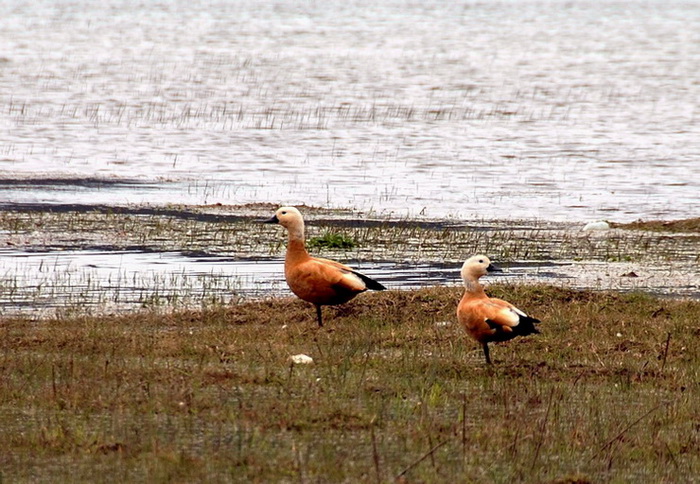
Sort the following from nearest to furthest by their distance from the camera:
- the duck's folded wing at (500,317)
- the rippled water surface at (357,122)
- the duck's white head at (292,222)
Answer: the duck's folded wing at (500,317) < the duck's white head at (292,222) < the rippled water surface at (357,122)

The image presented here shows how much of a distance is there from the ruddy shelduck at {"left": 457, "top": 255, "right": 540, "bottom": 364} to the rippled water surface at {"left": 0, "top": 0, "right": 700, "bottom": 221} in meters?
10.7

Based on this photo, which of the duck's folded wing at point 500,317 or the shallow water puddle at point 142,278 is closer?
the duck's folded wing at point 500,317

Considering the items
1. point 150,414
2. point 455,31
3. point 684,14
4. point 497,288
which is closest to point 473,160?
point 497,288

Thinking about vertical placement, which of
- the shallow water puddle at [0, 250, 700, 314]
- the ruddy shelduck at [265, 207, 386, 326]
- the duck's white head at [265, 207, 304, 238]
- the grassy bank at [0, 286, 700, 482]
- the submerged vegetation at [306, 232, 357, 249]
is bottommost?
the grassy bank at [0, 286, 700, 482]

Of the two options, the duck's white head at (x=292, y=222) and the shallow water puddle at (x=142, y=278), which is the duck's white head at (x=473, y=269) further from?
the shallow water puddle at (x=142, y=278)

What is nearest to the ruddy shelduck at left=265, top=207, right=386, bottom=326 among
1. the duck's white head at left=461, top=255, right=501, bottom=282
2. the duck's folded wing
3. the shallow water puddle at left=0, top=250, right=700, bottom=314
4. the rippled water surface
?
the duck's white head at left=461, top=255, right=501, bottom=282

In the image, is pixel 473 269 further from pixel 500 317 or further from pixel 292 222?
pixel 292 222

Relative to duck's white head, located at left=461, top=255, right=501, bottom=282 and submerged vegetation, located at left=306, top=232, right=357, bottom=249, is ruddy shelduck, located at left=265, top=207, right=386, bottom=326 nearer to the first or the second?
duck's white head, located at left=461, top=255, right=501, bottom=282

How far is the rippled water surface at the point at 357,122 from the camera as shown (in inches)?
902

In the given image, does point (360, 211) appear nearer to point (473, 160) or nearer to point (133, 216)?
point (133, 216)

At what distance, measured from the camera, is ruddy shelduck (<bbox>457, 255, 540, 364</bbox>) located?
30.0 feet

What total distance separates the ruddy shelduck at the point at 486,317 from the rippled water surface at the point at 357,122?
35.2ft

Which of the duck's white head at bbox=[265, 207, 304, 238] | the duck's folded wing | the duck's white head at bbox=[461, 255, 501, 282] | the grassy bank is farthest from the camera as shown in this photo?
the duck's white head at bbox=[265, 207, 304, 238]

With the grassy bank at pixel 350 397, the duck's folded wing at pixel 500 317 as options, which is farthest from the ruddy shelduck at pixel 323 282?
the duck's folded wing at pixel 500 317
